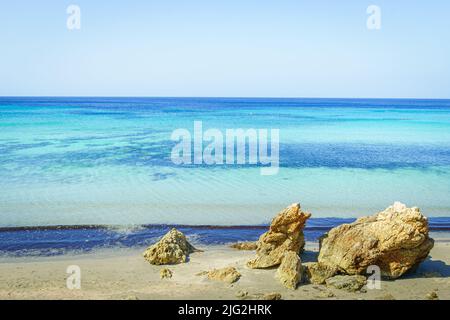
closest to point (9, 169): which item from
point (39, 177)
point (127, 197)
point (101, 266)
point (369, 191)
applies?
point (39, 177)

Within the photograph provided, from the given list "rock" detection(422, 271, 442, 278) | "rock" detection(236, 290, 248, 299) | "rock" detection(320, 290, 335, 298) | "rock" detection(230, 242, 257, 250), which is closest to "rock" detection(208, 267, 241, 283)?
"rock" detection(236, 290, 248, 299)

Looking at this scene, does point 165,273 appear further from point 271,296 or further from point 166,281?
point 271,296

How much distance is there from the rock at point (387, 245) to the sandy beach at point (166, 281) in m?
0.42

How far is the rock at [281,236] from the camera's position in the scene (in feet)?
31.5

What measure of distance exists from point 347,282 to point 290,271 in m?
1.08

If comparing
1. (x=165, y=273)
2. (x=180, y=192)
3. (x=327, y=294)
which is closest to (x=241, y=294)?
(x=327, y=294)

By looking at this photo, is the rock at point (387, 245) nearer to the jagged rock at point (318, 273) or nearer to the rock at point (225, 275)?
the jagged rock at point (318, 273)

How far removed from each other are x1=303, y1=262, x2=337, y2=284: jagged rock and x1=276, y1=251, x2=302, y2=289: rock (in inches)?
11.3

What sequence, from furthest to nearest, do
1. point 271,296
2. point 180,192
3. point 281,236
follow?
point 180,192
point 281,236
point 271,296

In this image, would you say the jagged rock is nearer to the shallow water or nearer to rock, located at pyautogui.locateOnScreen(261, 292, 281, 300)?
rock, located at pyautogui.locateOnScreen(261, 292, 281, 300)

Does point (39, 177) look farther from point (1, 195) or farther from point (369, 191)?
point (369, 191)

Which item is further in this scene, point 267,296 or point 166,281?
point 166,281

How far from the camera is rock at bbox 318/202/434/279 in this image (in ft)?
28.5

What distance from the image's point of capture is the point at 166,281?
8992 mm
